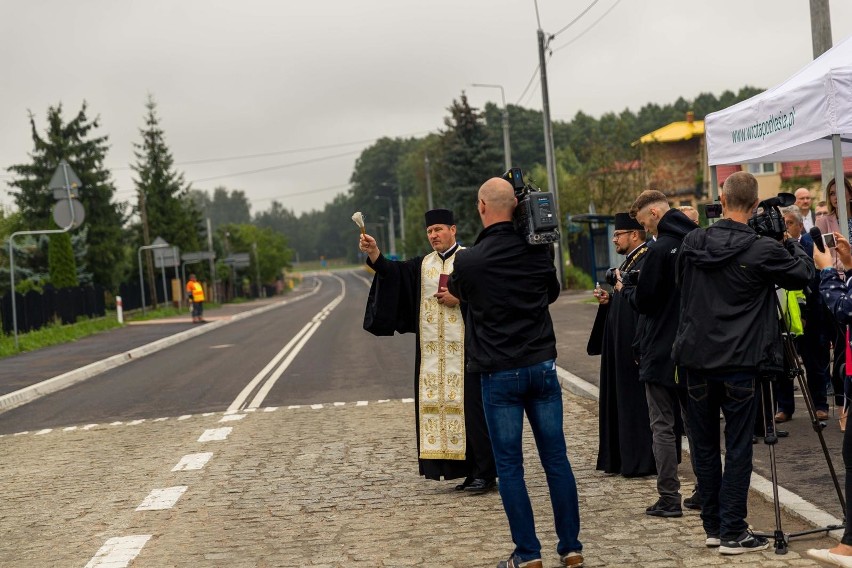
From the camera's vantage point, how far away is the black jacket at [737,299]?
5344 mm

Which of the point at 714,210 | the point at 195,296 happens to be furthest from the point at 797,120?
the point at 195,296

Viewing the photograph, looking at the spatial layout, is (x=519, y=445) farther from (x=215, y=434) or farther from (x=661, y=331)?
(x=215, y=434)

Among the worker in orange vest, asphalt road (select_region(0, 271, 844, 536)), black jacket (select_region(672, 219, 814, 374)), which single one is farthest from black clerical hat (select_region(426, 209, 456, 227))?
the worker in orange vest

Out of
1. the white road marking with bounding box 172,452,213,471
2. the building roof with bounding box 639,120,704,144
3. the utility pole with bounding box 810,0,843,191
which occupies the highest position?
the building roof with bounding box 639,120,704,144

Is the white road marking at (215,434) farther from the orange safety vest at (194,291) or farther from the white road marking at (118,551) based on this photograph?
the orange safety vest at (194,291)

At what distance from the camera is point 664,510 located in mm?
6402

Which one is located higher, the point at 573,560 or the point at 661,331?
the point at 661,331

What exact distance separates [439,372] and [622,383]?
1.22 m

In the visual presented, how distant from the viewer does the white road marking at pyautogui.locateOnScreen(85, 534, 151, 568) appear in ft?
19.6

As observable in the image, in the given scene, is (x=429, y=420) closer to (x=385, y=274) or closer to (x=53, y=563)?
(x=385, y=274)

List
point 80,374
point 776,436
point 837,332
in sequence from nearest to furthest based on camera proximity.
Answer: point 776,436
point 837,332
point 80,374

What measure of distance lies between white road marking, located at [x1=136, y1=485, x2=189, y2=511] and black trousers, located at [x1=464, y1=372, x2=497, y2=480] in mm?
2013

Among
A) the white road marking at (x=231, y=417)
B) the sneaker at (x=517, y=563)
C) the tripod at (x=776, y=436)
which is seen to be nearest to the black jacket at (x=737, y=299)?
the tripod at (x=776, y=436)

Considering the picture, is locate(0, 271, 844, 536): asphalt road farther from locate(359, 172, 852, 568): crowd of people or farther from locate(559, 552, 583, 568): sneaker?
locate(559, 552, 583, 568): sneaker
